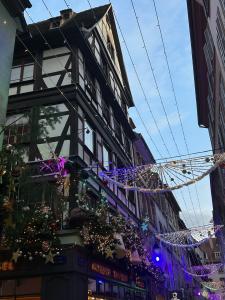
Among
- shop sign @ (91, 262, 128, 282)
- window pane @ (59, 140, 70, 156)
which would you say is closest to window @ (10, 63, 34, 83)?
window pane @ (59, 140, 70, 156)

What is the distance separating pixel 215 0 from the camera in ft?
57.0

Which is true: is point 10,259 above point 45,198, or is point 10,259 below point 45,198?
below

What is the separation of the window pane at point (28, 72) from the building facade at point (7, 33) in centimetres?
240

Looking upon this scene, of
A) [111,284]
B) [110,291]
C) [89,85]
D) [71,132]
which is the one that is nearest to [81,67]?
[89,85]

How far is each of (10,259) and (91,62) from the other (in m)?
10.3

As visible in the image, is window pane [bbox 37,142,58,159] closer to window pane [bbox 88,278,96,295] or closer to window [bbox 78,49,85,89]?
window [bbox 78,49,85,89]

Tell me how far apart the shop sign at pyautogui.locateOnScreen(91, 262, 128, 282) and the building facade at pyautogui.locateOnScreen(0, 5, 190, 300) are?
1.4 inches

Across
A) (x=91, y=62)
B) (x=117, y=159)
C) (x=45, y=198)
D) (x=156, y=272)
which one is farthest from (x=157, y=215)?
(x=45, y=198)

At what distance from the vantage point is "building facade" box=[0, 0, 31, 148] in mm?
12516

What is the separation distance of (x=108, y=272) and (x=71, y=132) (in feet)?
18.8

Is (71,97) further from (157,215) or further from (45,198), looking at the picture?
(157,215)

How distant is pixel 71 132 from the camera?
47.3 feet

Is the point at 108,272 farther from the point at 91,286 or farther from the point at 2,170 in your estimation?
the point at 2,170

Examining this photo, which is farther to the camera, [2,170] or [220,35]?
[220,35]
